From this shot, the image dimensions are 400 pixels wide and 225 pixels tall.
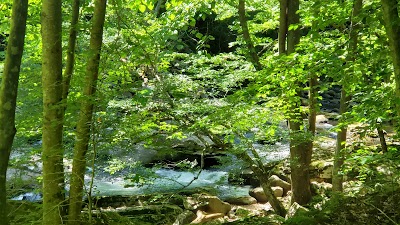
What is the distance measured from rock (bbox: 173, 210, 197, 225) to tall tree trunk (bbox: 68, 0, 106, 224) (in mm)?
3049

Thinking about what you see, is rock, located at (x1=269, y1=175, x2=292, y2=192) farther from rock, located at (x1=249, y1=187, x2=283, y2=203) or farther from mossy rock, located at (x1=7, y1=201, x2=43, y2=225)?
mossy rock, located at (x1=7, y1=201, x2=43, y2=225)

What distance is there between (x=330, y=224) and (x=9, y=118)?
107 inches

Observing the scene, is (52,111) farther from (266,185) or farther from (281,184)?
(281,184)

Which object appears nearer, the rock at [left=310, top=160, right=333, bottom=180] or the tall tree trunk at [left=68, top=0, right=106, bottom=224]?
the tall tree trunk at [left=68, top=0, right=106, bottom=224]

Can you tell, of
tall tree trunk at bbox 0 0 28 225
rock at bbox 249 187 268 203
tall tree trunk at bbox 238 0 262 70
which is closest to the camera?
tall tree trunk at bbox 0 0 28 225

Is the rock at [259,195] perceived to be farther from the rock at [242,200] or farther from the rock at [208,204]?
the rock at [208,204]

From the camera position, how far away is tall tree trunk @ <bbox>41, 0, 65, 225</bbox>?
3156 mm

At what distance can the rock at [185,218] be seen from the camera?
6.39 meters

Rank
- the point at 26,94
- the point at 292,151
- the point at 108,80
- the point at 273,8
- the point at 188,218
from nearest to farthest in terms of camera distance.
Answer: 1. the point at 108,80
2. the point at 26,94
3. the point at 188,218
4. the point at 292,151
5. the point at 273,8

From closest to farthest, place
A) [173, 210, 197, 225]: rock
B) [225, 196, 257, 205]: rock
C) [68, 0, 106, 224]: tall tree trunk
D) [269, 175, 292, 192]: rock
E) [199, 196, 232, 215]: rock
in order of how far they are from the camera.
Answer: [68, 0, 106, 224]: tall tree trunk < [173, 210, 197, 225]: rock < [199, 196, 232, 215]: rock < [225, 196, 257, 205]: rock < [269, 175, 292, 192]: rock

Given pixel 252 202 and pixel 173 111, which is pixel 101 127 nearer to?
pixel 173 111

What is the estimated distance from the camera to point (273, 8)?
8.53 metres

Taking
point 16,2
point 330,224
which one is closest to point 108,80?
point 16,2

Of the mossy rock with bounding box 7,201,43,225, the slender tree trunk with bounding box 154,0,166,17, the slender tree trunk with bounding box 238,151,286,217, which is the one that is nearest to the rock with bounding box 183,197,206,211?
the slender tree trunk with bounding box 238,151,286,217
